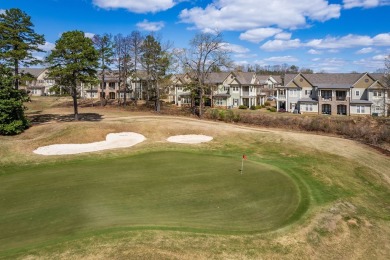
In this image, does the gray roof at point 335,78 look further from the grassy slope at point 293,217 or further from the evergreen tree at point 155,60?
the grassy slope at point 293,217

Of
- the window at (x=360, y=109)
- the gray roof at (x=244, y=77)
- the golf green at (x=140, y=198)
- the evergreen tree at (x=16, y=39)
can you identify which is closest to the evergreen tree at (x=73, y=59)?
the evergreen tree at (x=16, y=39)

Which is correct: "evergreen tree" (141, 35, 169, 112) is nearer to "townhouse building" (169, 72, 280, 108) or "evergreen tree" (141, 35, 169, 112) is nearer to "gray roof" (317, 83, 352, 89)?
"townhouse building" (169, 72, 280, 108)

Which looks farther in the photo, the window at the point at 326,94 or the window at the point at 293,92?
the window at the point at 293,92

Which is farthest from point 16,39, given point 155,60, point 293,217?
point 293,217

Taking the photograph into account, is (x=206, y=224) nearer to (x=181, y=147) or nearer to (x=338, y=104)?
(x=181, y=147)

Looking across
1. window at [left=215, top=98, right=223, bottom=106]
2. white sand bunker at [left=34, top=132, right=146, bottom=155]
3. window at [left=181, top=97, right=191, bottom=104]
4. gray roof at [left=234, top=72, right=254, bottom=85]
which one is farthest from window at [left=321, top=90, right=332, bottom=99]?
white sand bunker at [left=34, top=132, right=146, bottom=155]

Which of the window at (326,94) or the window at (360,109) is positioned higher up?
the window at (326,94)

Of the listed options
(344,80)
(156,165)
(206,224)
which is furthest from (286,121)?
(206,224)
